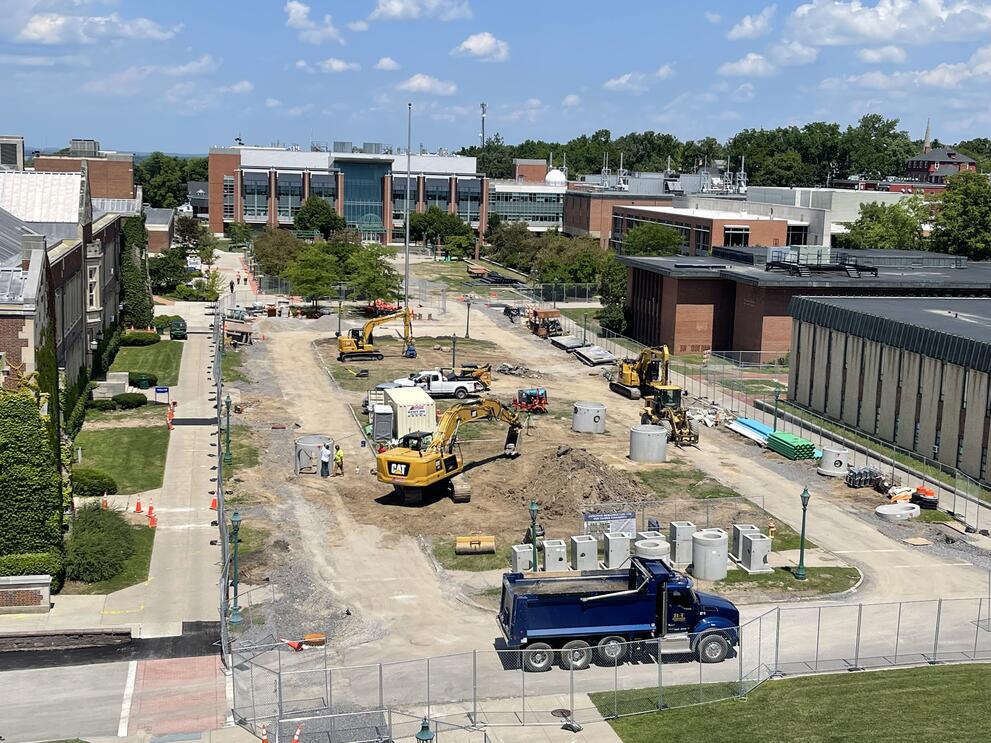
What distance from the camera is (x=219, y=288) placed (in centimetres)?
11488

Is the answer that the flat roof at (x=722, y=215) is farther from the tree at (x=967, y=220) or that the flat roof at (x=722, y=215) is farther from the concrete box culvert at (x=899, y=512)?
the concrete box culvert at (x=899, y=512)

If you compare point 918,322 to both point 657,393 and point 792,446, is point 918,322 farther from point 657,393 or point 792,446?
point 657,393

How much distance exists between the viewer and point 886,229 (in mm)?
120312

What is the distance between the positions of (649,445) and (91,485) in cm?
2478

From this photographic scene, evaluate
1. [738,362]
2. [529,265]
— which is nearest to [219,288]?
[529,265]

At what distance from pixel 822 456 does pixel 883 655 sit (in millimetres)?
22592

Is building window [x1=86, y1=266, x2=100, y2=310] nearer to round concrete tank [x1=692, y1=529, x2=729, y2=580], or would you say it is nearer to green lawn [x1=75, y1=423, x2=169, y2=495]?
green lawn [x1=75, y1=423, x2=169, y2=495]

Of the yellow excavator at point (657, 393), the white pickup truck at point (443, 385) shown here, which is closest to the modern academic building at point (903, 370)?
the yellow excavator at point (657, 393)

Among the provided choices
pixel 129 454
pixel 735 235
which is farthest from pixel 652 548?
pixel 735 235

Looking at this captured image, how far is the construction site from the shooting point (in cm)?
2997

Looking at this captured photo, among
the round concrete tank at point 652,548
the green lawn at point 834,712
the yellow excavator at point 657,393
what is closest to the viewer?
the green lawn at point 834,712

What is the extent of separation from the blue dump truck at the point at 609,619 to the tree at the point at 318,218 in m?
122

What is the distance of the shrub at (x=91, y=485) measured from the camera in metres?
46.6

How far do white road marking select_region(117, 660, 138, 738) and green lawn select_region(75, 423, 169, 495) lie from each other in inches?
694
